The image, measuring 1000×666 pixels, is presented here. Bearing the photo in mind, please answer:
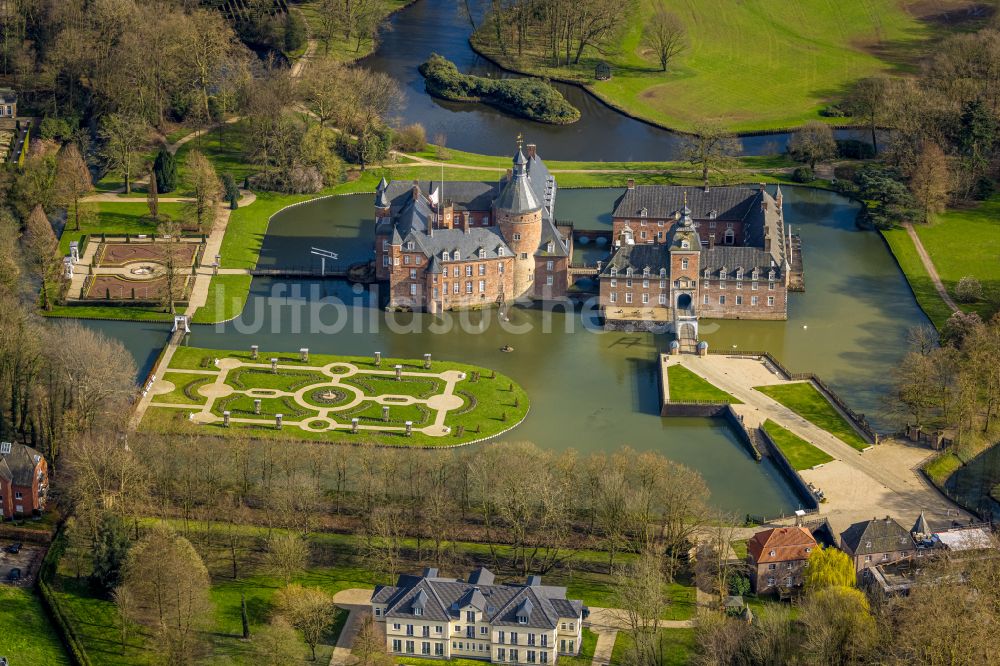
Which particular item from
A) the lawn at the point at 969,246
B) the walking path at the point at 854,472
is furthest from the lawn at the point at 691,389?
the lawn at the point at 969,246

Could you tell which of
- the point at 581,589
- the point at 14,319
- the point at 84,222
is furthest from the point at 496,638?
the point at 84,222

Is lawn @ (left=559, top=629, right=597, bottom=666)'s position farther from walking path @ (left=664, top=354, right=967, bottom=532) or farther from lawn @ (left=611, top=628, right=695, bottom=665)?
walking path @ (left=664, top=354, right=967, bottom=532)

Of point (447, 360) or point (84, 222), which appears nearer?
point (447, 360)

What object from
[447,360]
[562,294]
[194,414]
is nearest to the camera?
[194,414]

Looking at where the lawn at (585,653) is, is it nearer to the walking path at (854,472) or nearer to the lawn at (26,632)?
the walking path at (854,472)

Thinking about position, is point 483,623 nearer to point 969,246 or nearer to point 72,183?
point 72,183

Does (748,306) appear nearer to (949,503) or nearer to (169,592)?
(949,503)

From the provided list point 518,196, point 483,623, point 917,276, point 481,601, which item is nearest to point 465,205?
point 518,196
